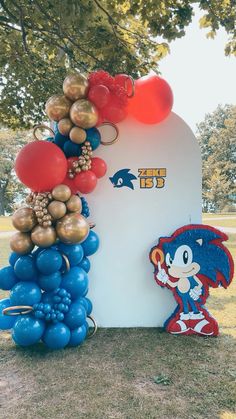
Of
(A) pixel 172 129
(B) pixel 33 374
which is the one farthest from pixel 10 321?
(A) pixel 172 129

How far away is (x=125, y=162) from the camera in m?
3.67

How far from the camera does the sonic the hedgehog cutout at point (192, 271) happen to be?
11.4ft

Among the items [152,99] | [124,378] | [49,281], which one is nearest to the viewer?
[124,378]

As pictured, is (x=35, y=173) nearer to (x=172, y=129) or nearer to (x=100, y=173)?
(x=100, y=173)

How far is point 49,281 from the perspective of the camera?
10.1ft

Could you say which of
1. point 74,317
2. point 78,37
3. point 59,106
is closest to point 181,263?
point 74,317

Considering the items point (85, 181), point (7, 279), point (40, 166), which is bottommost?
point (7, 279)

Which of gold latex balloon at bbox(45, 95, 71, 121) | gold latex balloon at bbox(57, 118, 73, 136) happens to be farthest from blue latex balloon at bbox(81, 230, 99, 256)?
gold latex balloon at bbox(45, 95, 71, 121)

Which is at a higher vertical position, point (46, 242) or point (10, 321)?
point (46, 242)

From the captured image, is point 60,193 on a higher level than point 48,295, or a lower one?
higher

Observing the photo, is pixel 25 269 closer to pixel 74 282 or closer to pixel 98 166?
pixel 74 282

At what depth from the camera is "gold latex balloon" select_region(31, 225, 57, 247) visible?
3041 mm

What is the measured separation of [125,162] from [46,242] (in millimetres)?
1261

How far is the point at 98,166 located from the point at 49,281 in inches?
48.7
